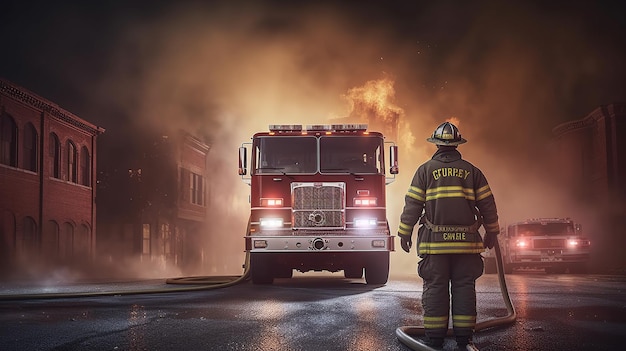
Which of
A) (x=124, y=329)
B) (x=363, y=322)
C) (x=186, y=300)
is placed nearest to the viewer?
(x=124, y=329)

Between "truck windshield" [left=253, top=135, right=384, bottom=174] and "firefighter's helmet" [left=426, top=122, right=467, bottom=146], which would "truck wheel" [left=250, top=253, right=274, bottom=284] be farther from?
"firefighter's helmet" [left=426, top=122, right=467, bottom=146]

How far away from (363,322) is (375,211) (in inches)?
196

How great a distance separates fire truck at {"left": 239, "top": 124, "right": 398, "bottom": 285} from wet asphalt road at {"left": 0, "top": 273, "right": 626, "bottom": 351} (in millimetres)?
1066

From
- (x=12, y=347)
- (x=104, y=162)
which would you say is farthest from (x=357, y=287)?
Result: (x=104, y=162)

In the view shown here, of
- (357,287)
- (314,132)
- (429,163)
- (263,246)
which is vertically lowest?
(357,287)

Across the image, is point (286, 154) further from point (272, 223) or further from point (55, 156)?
point (55, 156)

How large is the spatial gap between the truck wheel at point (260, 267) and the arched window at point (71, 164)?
18.2m

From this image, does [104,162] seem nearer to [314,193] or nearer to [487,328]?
[314,193]

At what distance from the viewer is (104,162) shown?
32.9 meters

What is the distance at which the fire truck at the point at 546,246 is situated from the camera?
19156 millimetres

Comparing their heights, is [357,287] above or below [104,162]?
below

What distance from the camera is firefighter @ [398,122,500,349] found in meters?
5.53

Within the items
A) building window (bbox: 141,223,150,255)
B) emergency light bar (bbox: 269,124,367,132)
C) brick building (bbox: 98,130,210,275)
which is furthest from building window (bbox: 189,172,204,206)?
emergency light bar (bbox: 269,124,367,132)

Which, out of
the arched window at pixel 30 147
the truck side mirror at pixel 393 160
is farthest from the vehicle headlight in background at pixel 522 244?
the arched window at pixel 30 147
